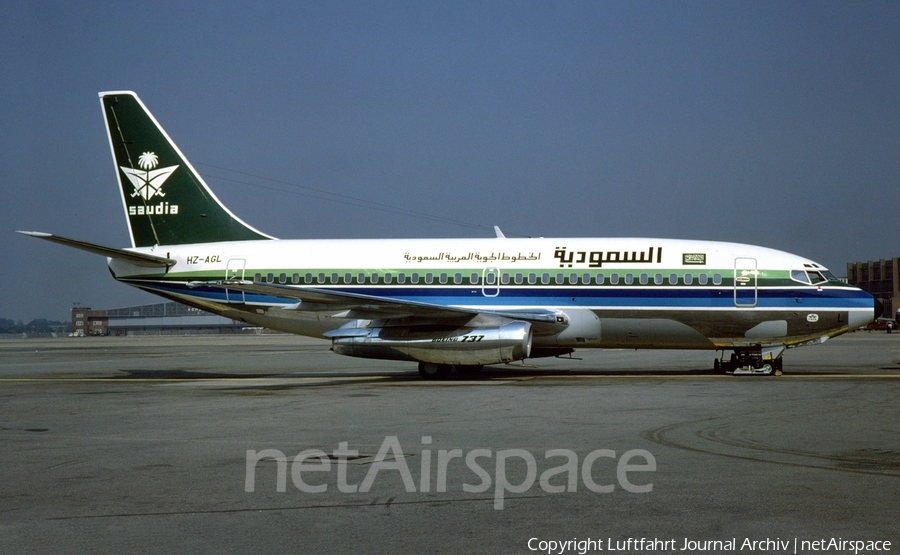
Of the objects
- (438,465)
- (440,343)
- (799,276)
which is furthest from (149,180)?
(438,465)

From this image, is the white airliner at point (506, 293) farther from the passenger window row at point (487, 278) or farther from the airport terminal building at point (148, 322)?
the airport terminal building at point (148, 322)

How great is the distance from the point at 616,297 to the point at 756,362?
402 cm

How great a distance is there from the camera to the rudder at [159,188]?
25.3 metres

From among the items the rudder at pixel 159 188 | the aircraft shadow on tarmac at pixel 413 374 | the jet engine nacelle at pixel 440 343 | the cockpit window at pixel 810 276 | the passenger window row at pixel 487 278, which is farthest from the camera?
the rudder at pixel 159 188

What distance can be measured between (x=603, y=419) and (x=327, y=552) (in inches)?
297

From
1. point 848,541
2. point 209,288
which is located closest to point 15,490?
point 848,541

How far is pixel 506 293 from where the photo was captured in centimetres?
2245

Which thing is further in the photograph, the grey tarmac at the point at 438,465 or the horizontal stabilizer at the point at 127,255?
the horizontal stabilizer at the point at 127,255

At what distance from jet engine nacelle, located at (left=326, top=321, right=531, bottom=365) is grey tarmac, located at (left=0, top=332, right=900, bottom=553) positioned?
183cm

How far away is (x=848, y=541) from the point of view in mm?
6012

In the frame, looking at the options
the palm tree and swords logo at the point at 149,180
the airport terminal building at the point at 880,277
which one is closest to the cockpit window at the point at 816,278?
the palm tree and swords logo at the point at 149,180

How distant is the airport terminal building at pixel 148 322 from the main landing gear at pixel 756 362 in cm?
11516

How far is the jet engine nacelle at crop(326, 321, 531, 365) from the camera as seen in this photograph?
20.3 m

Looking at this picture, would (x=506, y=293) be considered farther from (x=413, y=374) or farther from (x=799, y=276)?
(x=799, y=276)
